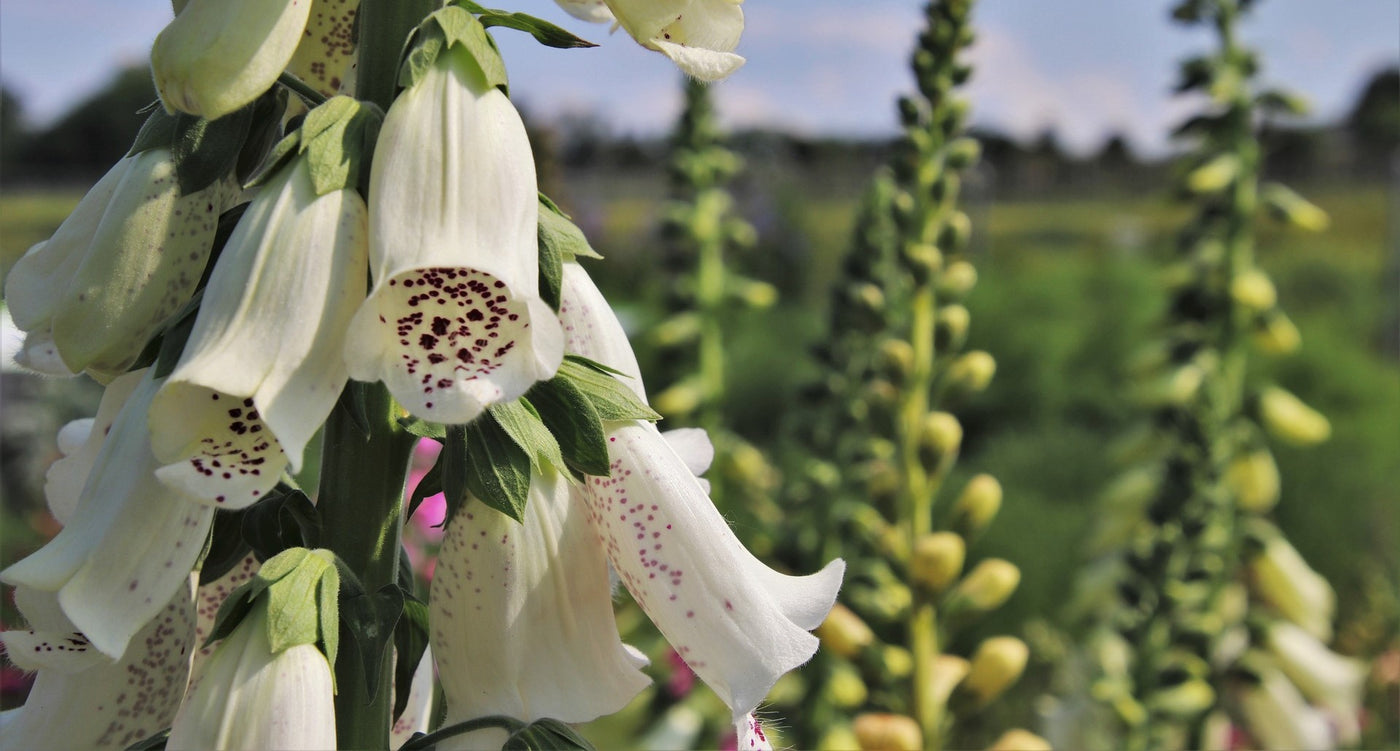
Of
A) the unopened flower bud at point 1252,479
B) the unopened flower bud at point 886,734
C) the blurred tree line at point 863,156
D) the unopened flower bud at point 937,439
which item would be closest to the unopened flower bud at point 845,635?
the unopened flower bud at point 886,734

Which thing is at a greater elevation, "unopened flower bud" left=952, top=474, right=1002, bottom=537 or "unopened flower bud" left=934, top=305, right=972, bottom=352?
"unopened flower bud" left=934, top=305, right=972, bottom=352

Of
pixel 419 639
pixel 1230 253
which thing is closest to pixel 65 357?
pixel 419 639

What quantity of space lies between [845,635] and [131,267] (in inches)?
31.7

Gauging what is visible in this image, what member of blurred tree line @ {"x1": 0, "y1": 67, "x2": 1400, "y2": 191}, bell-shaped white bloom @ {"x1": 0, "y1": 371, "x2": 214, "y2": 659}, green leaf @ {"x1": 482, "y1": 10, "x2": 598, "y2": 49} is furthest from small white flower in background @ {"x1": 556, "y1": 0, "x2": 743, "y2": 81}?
blurred tree line @ {"x1": 0, "y1": 67, "x2": 1400, "y2": 191}

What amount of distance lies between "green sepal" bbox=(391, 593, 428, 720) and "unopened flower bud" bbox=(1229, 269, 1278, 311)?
4.43 ft

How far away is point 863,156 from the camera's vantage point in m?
17.2

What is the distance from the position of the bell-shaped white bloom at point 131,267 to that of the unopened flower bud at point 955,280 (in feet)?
2.72

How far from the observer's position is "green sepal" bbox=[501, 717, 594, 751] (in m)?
0.58

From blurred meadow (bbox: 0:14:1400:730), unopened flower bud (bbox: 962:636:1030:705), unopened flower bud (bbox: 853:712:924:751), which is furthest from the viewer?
blurred meadow (bbox: 0:14:1400:730)

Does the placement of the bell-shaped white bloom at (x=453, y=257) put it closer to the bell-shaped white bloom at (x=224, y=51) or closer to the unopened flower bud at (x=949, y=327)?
the bell-shaped white bloom at (x=224, y=51)

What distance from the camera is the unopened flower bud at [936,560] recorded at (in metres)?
1.25

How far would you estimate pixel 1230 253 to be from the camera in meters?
1.71

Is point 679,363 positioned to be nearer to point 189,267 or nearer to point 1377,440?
point 189,267

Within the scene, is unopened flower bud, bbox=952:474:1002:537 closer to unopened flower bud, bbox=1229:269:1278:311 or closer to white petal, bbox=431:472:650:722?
unopened flower bud, bbox=1229:269:1278:311
